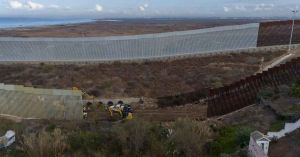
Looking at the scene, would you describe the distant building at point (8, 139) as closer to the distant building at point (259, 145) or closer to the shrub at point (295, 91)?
the distant building at point (259, 145)

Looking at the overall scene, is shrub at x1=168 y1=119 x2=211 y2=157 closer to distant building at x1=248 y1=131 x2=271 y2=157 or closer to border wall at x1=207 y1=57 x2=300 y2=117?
distant building at x1=248 y1=131 x2=271 y2=157

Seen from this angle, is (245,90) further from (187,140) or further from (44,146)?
(44,146)

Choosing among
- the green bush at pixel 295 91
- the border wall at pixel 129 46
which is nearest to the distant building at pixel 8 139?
the green bush at pixel 295 91

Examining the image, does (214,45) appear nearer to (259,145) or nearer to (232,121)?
(232,121)

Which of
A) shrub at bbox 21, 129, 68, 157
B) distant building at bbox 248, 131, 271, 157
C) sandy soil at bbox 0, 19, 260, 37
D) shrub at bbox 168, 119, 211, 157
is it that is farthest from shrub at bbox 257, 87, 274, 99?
sandy soil at bbox 0, 19, 260, 37

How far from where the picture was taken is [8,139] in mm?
17109

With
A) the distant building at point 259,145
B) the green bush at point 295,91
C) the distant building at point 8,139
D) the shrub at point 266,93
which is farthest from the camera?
the shrub at point 266,93

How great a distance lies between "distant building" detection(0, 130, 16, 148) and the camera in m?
16.9

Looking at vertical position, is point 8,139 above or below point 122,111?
below

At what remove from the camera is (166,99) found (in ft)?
86.1

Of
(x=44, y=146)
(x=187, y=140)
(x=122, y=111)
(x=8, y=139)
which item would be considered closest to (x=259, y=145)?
(x=187, y=140)

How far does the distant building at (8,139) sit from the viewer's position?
1691cm

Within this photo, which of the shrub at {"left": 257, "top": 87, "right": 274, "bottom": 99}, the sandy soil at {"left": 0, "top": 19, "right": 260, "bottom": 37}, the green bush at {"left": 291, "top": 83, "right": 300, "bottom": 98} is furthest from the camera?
the sandy soil at {"left": 0, "top": 19, "right": 260, "bottom": 37}

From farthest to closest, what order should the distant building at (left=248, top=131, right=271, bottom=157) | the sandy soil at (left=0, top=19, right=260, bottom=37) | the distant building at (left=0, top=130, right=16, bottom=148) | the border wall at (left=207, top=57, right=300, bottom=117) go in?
the sandy soil at (left=0, top=19, right=260, bottom=37) → the border wall at (left=207, top=57, right=300, bottom=117) → the distant building at (left=0, top=130, right=16, bottom=148) → the distant building at (left=248, top=131, right=271, bottom=157)
